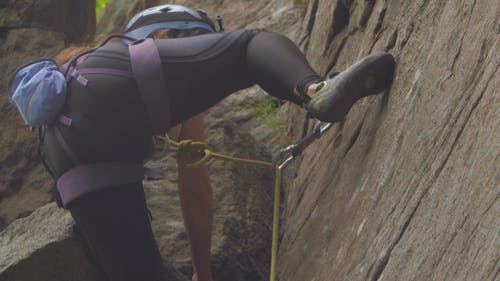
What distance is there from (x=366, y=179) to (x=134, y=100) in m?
1.12

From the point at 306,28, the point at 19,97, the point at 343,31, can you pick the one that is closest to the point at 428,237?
the point at 19,97

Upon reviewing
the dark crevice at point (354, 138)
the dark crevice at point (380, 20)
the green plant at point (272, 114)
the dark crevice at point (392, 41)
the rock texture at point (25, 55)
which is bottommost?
the rock texture at point (25, 55)

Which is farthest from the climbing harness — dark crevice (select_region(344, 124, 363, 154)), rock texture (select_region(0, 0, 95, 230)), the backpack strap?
rock texture (select_region(0, 0, 95, 230))

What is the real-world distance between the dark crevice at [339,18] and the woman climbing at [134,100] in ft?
5.13

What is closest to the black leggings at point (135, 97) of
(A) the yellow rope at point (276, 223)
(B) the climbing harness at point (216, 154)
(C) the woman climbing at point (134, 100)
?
(C) the woman climbing at point (134, 100)

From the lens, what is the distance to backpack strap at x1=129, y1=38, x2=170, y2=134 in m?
4.06

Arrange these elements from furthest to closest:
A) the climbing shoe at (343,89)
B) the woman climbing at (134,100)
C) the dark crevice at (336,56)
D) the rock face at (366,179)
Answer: the dark crevice at (336,56)
the woman climbing at (134,100)
the climbing shoe at (343,89)
the rock face at (366,179)

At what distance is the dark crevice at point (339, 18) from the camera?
557 centimetres

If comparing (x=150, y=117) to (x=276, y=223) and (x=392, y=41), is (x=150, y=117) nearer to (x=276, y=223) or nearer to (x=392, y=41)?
(x=276, y=223)

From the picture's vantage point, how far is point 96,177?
419cm

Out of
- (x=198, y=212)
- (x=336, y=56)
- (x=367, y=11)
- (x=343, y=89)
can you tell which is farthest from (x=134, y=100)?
(x=336, y=56)

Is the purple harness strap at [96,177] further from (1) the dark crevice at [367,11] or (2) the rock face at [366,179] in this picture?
(1) the dark crevice at [367,11]

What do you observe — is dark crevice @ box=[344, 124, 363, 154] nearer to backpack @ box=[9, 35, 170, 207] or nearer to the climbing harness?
the climbing harness

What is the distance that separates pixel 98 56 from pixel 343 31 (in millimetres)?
1908
